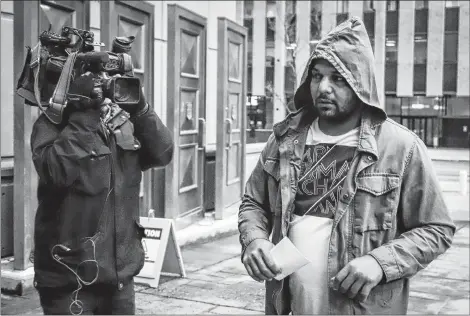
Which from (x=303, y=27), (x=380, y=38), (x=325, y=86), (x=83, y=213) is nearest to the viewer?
(x=325, y=86)

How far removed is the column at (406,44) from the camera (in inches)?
1529

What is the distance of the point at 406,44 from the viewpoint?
38844 mm

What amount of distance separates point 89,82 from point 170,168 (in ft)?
17.2

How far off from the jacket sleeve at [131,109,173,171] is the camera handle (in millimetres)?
434

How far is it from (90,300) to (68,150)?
0.69m

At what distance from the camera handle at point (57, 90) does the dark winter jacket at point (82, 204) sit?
0.25 ft

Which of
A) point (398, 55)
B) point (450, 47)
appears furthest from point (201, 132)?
point (398, 55)

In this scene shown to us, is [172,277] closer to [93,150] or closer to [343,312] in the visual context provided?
[93,150]

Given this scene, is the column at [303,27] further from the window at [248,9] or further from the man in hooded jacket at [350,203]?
the man in hooded jacket at [350,203]

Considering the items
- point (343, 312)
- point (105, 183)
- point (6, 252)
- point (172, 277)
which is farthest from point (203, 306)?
point (343, 312)

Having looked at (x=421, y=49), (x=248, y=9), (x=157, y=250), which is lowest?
(x=157, y=250)

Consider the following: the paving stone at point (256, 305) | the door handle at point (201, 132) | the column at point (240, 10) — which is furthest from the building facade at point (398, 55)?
the paving stone at point (256, 305)

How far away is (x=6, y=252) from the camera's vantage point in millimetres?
6371

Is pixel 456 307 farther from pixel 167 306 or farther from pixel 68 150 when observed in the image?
pixel 68 150
